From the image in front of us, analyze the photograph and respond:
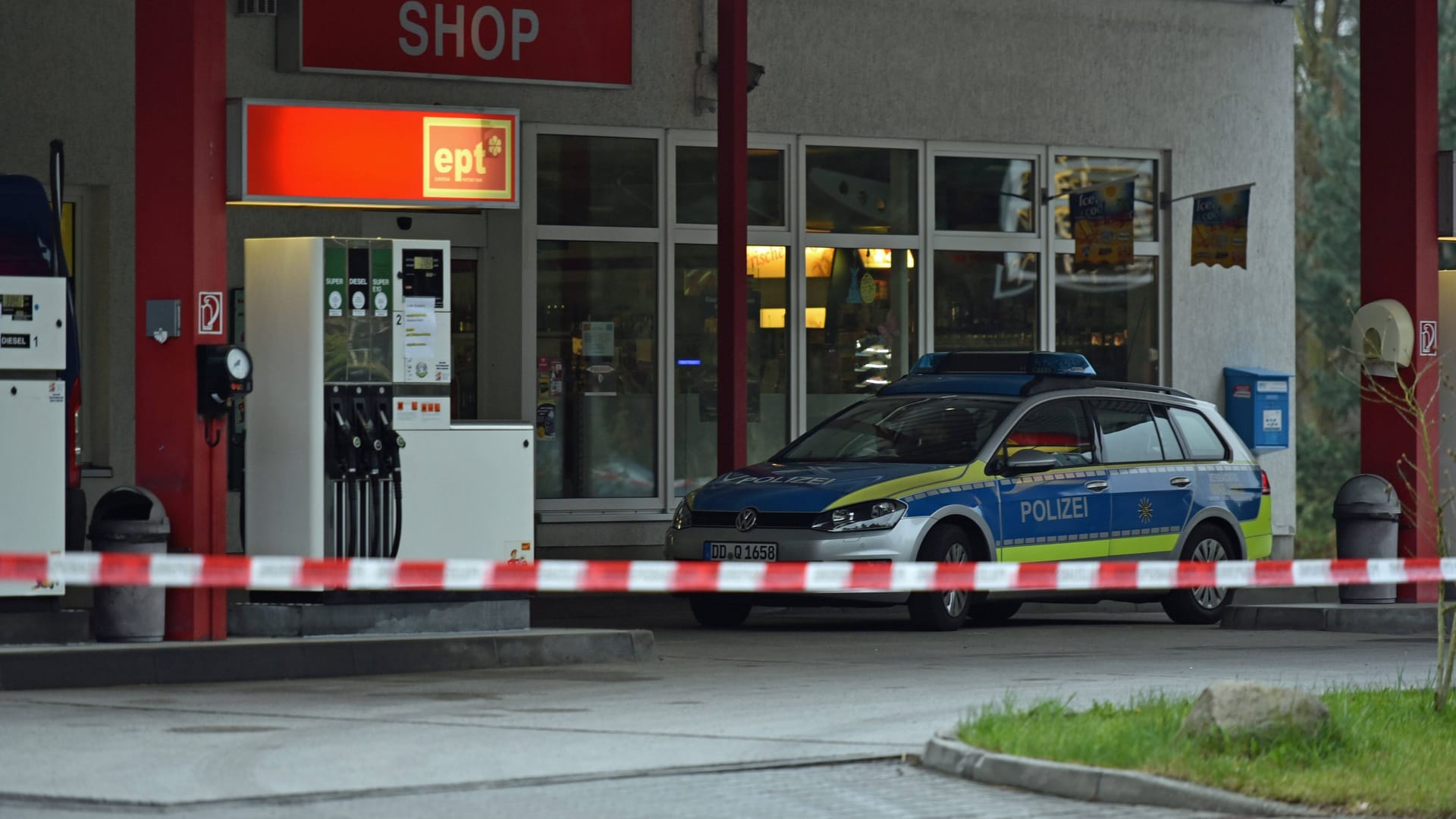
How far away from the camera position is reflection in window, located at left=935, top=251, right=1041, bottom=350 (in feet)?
68.3

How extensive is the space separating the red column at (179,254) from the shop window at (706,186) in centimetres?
819

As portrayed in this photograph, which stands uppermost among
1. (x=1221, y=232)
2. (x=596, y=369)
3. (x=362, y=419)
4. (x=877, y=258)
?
(x=1221, y=232)

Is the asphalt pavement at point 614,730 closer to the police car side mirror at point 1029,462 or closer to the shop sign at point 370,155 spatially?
the police car side mirror at point 1029,462

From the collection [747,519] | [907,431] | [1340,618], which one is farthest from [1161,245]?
[747,519]

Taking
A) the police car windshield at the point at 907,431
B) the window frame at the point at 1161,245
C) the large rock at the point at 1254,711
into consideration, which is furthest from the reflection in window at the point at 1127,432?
the large rock at the point at 1254,711

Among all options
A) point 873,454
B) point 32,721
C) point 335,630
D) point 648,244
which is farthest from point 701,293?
point 32,721

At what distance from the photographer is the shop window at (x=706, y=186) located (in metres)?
19.5

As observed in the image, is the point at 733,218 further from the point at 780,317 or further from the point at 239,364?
the point at 239,364

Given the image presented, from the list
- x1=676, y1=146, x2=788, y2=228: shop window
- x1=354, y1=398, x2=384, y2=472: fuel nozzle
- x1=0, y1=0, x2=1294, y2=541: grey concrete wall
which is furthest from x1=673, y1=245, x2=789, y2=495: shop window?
x1=354, y1=398, x2=384, y2=472: fuel nozzle

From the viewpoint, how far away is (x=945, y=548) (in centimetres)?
1422

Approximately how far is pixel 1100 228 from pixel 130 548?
12181 mm

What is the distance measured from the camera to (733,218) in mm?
17016

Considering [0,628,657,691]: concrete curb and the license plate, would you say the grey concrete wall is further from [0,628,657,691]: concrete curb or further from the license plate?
[0,628,657,691]: concrete curb

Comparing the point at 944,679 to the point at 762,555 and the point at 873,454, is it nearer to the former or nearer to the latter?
the point at 762,555
